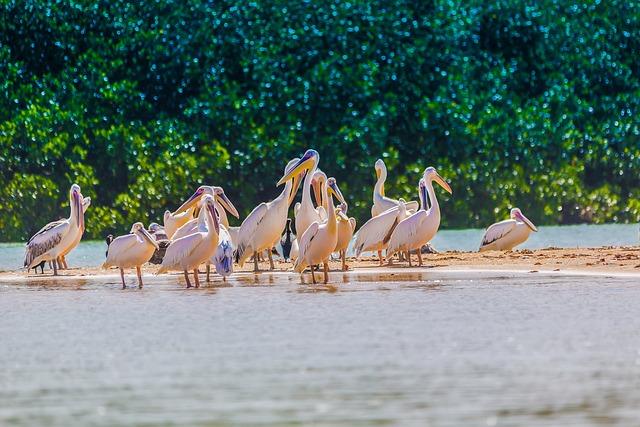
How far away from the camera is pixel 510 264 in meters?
20.5

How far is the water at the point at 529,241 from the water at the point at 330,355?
1115 cm

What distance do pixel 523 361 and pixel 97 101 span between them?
1015 inches

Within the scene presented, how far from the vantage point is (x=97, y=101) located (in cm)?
3594

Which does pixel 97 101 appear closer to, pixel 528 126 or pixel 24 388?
pixel 528 126

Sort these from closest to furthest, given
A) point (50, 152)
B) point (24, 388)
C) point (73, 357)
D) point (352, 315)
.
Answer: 1. point (24, 388)
2. point (73, 357)
3. point (352, 315)
4. point (50, 152)

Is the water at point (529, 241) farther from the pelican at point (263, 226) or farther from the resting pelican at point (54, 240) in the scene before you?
the pelican at point (263, 226)

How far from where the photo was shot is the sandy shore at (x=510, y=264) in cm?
1925

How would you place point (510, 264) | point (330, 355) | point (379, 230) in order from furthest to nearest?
point (510, 264)
point (379, 230)
point (330, 355)

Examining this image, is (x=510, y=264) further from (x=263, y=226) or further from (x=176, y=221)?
(x=176, y=221)

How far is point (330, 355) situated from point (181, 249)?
20.8ft

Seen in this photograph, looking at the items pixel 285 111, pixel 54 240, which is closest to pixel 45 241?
pixel 54 240

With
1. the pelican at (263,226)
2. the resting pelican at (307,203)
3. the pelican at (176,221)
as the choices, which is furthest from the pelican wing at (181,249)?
the pelican at (176,221)

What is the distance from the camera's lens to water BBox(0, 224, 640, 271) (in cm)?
2858

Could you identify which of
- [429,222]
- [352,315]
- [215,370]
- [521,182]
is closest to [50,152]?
[521,182]
